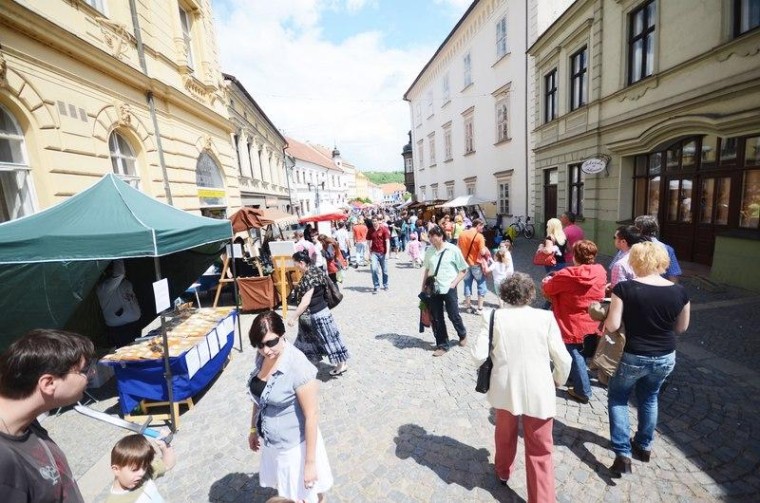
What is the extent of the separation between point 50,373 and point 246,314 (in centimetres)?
654

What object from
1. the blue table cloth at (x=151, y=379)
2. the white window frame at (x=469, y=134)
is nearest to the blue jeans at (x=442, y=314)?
the blue table cloth at (x=151, y=379)

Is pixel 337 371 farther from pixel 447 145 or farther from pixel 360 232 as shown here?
pixel 447 145

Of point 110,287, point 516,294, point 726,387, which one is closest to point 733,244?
point 726,387

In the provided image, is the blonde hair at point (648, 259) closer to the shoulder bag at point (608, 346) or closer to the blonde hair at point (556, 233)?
the shoulder bag at point (608, 346)

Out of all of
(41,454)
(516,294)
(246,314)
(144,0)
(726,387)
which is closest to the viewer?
(41,454)

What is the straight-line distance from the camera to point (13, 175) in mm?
5492

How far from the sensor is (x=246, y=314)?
754cm

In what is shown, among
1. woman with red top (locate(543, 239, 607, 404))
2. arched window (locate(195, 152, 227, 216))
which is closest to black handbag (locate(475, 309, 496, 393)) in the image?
woman with red top (locate(543, 239, 607, 404))

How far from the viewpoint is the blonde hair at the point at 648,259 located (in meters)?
2.37

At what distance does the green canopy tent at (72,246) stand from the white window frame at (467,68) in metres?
20.3

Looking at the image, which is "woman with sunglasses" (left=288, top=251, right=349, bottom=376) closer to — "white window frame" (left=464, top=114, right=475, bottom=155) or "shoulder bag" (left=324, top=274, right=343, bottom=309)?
"shoulder bag" (left=324, top=274, right=343, bottom=309)

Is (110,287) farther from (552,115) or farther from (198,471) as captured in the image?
(552,115)

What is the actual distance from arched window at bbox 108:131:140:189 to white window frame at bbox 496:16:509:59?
16.0 meters

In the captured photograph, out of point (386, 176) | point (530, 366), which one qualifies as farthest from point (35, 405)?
point (386, 176)
